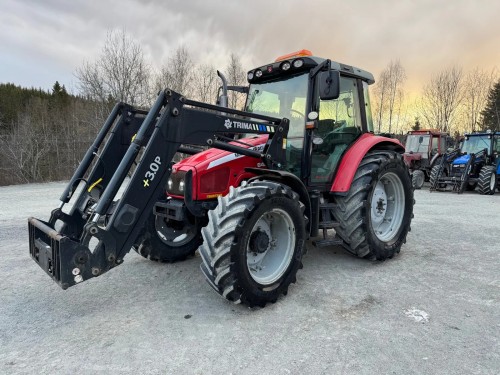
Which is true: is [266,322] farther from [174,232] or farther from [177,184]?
[174,232]

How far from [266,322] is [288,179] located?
4.55 feet

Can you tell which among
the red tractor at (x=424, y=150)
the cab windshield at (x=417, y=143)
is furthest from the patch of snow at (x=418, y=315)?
the cab windshield at (x=417, y=143)

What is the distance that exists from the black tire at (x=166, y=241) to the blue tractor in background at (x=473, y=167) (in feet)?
36.9

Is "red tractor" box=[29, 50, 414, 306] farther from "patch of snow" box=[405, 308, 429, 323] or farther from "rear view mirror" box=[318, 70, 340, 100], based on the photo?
"patch of snow" box=[405, 308, 429, 323]

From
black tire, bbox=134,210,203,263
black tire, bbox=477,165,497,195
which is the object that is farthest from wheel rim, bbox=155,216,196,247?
black tire, bbox=477,165,497,195

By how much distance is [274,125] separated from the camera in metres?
3.79

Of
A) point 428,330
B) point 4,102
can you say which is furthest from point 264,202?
point 4,102

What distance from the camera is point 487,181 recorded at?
1206cm

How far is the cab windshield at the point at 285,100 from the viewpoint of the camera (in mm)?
4055

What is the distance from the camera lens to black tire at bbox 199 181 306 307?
9.52 ft

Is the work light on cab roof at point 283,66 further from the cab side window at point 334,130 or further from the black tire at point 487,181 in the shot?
the black tire at point 487,181

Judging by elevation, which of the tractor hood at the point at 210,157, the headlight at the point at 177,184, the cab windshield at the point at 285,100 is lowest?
the headlight at the point at 177,184

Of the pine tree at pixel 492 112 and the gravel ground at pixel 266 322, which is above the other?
the pine tree at pixel 492 112

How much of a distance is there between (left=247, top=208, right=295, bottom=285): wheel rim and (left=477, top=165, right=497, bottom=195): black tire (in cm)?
1152
